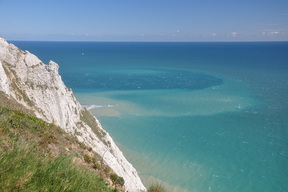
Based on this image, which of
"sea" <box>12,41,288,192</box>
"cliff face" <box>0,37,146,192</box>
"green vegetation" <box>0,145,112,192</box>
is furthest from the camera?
"sea" <box>12,41,288,192</box>

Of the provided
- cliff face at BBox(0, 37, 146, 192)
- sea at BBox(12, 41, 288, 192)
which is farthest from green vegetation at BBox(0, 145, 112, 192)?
cliff face at BBox(0, 37, 146, 192)

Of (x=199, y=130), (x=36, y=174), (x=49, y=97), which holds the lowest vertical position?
(x=199, y=130)

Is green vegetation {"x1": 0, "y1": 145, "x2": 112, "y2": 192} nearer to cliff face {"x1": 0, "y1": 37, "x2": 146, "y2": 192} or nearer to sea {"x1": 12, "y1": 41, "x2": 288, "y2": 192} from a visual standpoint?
sea {"x1": 12, "y1": 41, "x2": 288, "y2": 192}

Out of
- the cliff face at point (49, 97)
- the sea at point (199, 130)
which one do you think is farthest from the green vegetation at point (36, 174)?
the cliff face at point (49, 97)

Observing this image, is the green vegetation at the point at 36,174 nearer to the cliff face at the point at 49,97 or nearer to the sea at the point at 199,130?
the sea at the point at 199,130

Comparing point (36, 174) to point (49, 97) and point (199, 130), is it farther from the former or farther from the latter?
point (199, 130)

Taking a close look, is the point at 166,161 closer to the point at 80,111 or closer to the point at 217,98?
the point at 80,111

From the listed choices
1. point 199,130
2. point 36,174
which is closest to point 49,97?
point 199,130

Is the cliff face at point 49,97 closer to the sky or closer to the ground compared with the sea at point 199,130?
closer to the sky
